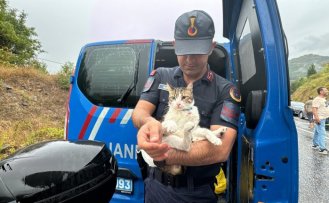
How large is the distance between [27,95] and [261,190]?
11.4 metres

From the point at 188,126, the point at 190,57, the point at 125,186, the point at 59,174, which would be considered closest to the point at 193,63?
the point at 190,57

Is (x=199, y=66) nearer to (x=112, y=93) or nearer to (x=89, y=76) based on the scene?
(x=112, y=93)

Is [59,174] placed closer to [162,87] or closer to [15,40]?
[162,87]

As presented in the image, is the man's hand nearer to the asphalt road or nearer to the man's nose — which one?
the man's nose

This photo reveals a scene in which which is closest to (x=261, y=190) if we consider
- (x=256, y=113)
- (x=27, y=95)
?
(x=256, y=113)

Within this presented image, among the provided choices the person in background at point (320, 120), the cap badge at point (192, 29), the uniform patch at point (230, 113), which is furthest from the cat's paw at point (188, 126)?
the person in background at point (320, 120)

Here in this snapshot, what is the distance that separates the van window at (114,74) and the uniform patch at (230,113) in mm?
1257

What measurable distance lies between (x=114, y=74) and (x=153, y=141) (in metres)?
1.78

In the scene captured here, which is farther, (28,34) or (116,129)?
(28,34)

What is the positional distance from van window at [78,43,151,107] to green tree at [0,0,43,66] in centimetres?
1353

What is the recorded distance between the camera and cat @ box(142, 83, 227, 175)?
163cm

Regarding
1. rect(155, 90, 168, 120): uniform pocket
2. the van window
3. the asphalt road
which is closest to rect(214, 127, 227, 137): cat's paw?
rect(155, 90, 168, 120): uniform pocket

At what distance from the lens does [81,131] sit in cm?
299

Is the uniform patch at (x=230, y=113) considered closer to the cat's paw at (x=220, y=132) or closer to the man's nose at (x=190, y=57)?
the cat's paw at (x=220, y=132)
